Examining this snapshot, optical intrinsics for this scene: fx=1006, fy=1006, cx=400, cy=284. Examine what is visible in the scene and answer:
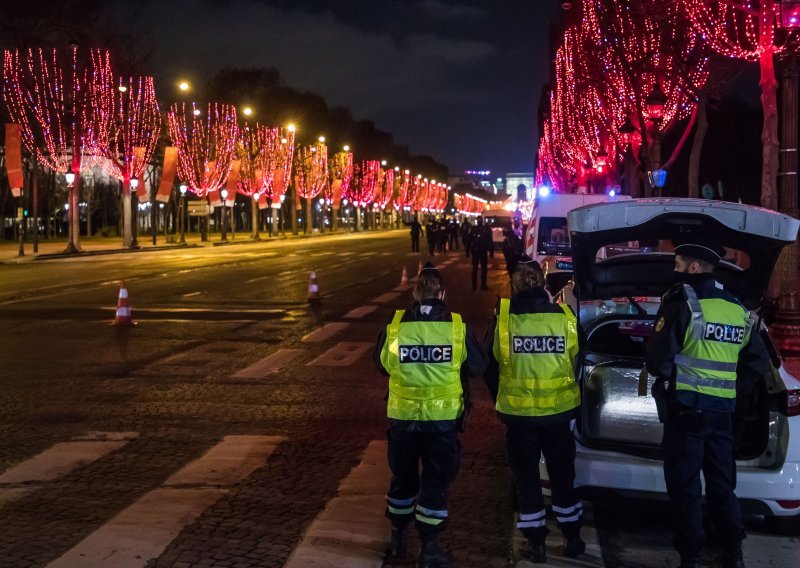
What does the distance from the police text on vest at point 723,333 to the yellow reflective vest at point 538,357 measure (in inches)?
28.1

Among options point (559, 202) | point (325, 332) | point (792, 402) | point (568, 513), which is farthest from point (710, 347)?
point (559, 202)

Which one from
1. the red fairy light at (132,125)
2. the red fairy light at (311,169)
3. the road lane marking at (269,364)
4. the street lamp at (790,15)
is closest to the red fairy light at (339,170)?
the red fairy light at (311,169)

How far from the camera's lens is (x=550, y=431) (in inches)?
216

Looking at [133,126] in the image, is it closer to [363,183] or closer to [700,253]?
[700,253]

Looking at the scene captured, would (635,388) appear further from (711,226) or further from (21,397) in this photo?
(21,397)

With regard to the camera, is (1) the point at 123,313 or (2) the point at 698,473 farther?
(1) the point at 123,313

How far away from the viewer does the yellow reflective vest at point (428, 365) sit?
5.25 metres

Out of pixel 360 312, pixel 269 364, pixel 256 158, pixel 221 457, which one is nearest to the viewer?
pixel 221 457

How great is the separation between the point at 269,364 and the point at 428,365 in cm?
760

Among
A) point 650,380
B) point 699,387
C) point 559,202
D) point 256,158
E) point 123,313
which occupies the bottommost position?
point 123,313

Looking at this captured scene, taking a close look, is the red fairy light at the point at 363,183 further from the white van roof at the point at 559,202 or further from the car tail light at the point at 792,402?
the car tail light at the point at 792,402

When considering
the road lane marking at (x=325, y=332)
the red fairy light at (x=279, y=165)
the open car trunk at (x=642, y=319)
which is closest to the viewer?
the open car trunk at (x=642, y=319)

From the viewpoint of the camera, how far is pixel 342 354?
1359cm

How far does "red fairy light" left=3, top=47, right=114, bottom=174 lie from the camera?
47.5 metres
